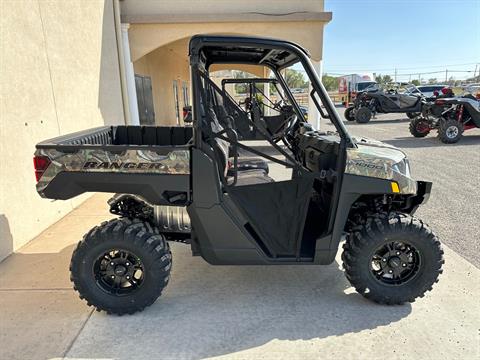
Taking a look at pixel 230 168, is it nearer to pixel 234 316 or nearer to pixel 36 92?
pixel 234 316

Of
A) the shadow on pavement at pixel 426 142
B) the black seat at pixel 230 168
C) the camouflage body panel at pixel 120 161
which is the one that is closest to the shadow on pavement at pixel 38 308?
the camouflage body panel at pixel 120 161

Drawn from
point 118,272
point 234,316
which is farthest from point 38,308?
point 234,316

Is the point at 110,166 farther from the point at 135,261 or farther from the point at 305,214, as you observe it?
the point at 305,214

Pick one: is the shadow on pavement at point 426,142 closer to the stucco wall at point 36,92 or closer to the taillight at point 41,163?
the stucco wall at point 36,92

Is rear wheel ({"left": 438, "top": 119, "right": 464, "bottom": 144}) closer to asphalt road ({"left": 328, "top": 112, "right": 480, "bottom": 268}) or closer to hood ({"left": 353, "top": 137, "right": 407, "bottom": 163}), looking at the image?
asphalt road ({"left": 328, "top": 112, "right": 480, "bottom": 268})

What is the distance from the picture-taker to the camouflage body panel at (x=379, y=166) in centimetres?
245

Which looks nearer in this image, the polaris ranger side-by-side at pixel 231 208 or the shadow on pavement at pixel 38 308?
the shadow on pavement at pixel 38 308

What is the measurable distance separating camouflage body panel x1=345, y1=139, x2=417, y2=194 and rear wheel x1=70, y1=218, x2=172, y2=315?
1.50 metres

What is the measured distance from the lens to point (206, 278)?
313 cm

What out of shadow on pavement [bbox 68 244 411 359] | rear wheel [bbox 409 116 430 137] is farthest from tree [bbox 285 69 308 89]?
rear wheel [bbox 409 116 430 137]

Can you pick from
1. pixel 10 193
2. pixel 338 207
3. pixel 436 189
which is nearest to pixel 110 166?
pixel 338 207

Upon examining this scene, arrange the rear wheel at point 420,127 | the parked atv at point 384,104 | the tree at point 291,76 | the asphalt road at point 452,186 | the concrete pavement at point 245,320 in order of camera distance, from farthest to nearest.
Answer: the parked atv at point 384,104
the rear wheel at point 420,127
the asphalt road at point 452,186
the tree at point 291,76
the concrete pavement at point 245,320

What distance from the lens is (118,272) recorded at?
2621 millimetres

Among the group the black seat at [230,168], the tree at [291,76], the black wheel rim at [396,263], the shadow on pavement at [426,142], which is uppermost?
→ the tree at [291,76]
